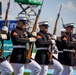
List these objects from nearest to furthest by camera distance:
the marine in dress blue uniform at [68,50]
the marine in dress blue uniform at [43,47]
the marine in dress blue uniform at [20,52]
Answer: the marine in dress blue uniform at [20,52] < the marine in dress blue uniform at [43,47] < the marine in dress blue uniform at [68,50]

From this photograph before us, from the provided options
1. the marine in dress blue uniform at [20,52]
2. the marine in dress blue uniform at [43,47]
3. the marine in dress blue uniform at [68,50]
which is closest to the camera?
the marine in dress blue uniform at [20,52]

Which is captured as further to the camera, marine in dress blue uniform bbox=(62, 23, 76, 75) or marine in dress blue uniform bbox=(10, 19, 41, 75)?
marine in dress blue uniform bbox=(62, 23, 76, 75)

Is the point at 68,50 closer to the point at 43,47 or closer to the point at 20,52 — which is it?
the point at 43,47

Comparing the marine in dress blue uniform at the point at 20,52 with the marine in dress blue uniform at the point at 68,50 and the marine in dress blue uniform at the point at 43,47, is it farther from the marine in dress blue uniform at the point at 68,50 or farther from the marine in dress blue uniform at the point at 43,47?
the marine in dress blue uniform at the point at 68,50

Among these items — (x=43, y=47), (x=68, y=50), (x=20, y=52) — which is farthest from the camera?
(x=68, y=50)

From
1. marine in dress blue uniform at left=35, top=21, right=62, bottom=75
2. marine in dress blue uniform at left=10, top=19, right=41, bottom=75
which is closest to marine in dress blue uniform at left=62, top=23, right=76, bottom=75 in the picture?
marine in dress blue uniform at left=35, top=21, right=62, bottom=75

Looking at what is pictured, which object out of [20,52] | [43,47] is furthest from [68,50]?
[20,52]

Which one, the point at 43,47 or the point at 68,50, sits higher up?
the point at 43,47

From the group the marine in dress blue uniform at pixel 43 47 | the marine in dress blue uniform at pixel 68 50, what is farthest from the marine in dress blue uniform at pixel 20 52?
the marine in dress blue uniform at pixel 68 50

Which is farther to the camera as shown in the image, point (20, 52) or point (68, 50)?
point (68, 50)

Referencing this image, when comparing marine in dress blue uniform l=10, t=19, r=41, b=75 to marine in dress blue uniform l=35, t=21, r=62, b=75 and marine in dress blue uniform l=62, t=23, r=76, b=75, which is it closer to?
marine in dress blue uniform l=35, t=21, r=62, b=75

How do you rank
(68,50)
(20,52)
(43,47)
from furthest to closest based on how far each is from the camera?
(68,50)
(43,47)
(20,52)

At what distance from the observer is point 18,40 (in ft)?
31.6

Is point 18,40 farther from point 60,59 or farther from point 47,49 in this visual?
point 60,59
